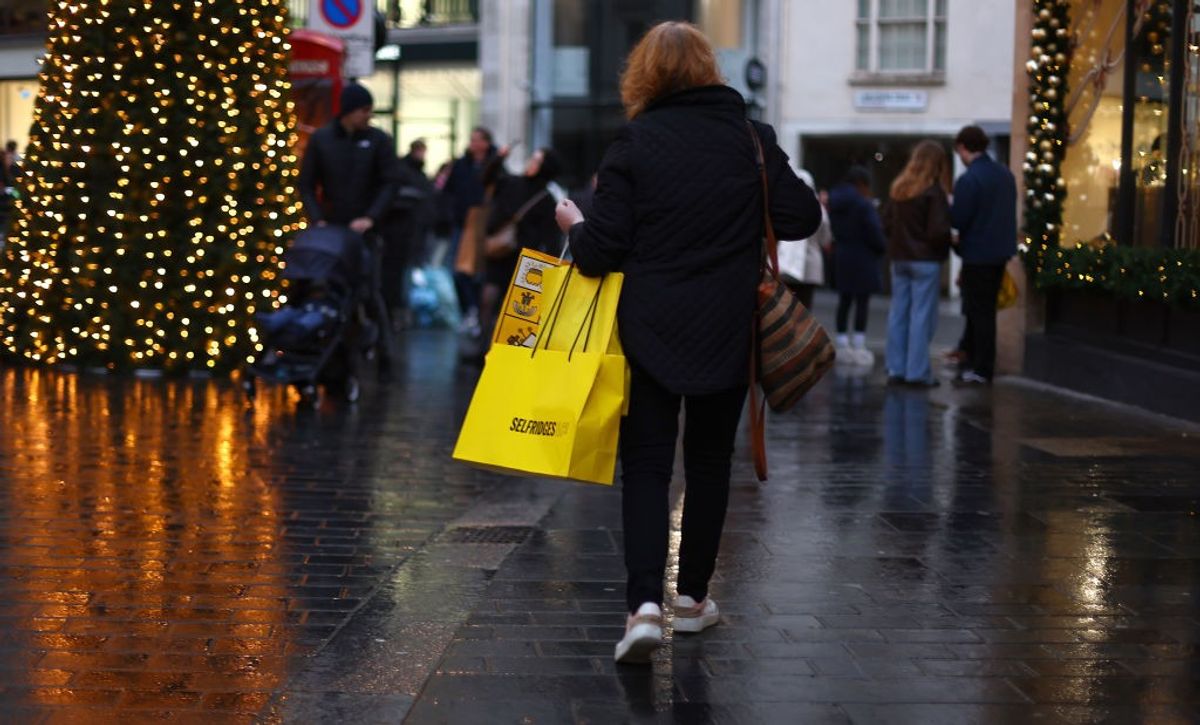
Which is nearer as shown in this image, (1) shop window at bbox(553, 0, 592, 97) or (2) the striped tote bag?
(2) the striped tote bag

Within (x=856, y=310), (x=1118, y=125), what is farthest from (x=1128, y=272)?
(x=856, y=310)

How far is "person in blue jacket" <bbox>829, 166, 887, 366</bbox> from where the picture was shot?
642 inches

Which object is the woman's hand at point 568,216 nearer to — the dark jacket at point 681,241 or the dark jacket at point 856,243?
the dark jacket at point 681,241

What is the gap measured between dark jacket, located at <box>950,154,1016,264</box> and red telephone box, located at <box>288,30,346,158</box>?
720cm

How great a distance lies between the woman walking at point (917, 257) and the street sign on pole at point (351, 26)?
5.01m

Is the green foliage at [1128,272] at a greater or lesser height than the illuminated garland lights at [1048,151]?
lesser

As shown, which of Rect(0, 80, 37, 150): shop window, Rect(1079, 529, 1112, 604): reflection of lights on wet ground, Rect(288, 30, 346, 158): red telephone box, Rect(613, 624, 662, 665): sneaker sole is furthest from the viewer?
Rect(0, 80, 37, 150): shop window

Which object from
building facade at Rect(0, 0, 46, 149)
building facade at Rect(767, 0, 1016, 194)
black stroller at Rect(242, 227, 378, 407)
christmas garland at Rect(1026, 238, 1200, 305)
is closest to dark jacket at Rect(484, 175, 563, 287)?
black stroller at Rect(242, 227, 378, 407)

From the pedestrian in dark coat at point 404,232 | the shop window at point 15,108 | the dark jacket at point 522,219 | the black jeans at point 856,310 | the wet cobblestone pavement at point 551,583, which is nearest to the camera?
the wet cobblestone pavement at point 551,583

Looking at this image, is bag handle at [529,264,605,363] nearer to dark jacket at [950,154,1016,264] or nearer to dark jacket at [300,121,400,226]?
dark jacket at [300,121,400,226]

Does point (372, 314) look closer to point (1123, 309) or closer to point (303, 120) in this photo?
point (1123, 309)

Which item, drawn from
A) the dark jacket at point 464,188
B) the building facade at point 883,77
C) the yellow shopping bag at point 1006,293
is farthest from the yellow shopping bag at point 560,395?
the building facade at point 883,77

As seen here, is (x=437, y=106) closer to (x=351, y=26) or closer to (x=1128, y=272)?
(x=351, y=26)

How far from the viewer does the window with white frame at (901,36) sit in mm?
32969
